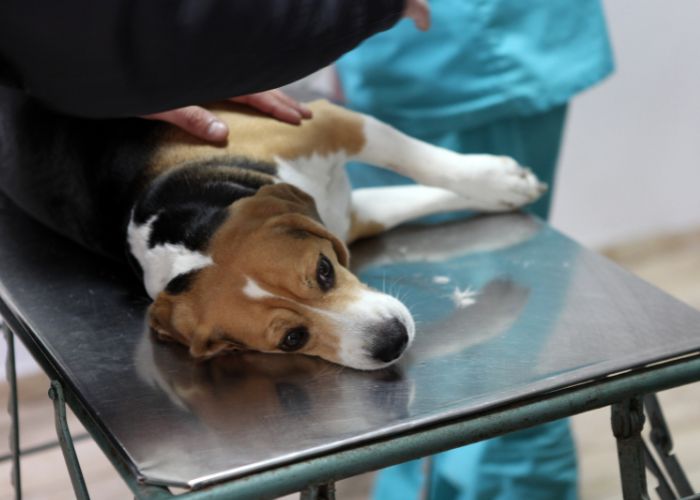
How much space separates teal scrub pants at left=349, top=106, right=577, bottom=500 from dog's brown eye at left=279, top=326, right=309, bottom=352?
0.57m

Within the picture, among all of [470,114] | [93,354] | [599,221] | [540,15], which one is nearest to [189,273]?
[93,354]

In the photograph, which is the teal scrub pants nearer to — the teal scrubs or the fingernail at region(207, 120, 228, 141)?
the teal scrubs

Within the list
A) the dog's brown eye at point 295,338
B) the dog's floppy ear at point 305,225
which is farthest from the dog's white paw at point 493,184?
the dog's brown eye at point 295,338

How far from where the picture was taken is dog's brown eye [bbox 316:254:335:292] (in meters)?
1.15

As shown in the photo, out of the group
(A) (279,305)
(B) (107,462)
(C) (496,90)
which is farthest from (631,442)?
(B) (107,462)

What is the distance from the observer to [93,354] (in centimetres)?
114

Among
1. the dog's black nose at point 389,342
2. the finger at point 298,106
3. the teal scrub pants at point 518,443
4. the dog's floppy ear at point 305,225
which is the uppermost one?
the finger at point 298,106

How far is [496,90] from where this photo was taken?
1.67 m

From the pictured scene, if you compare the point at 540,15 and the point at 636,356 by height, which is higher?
the point at 540,15

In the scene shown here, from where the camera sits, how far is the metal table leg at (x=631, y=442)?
41.6 inches

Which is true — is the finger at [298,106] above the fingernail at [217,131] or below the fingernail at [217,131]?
above

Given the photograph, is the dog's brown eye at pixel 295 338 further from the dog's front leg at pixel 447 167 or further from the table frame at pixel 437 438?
the dog's front leg at pixel 447 167

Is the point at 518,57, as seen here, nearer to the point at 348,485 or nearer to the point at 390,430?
the point at 390,430

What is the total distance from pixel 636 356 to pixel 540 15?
80cm
